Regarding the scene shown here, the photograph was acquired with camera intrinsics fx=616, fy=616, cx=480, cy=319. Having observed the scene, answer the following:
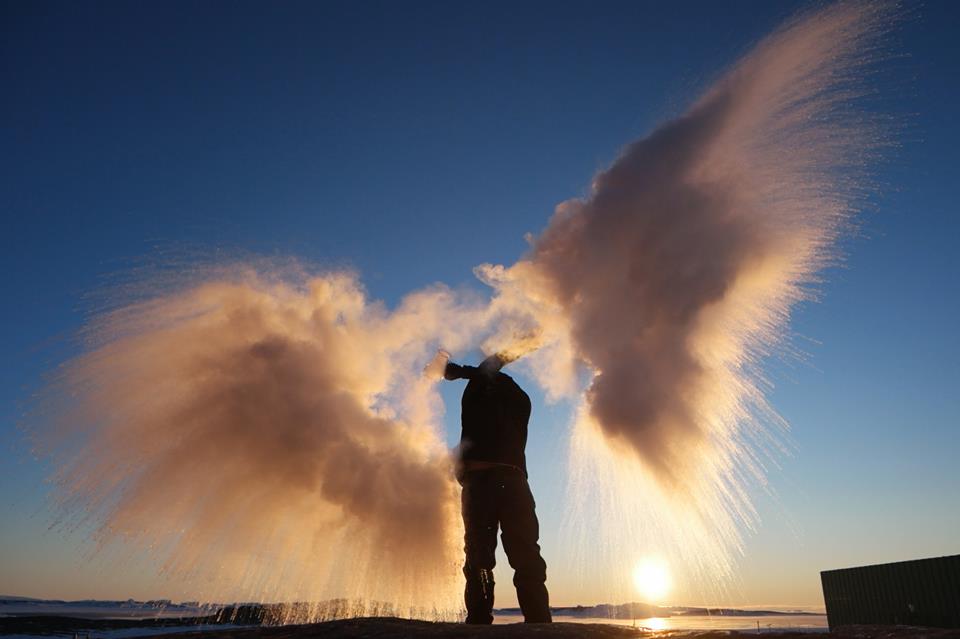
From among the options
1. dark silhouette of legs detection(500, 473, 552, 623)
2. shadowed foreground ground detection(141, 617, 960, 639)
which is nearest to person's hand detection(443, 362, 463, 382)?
dark silhouette of legs detection(500, 473, 552, 623)

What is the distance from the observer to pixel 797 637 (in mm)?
5309

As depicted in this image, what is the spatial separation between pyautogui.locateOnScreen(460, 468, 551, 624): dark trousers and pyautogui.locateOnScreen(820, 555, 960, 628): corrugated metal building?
128 feet

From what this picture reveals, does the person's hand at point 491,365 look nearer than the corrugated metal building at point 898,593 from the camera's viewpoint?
Yes

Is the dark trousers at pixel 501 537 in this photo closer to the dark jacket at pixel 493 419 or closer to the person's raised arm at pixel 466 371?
the dark jacket at pixel 493 419

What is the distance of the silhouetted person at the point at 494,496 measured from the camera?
11984mm

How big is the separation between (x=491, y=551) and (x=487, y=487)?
49.3 inches

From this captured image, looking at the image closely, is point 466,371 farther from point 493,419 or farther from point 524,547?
point 524,547

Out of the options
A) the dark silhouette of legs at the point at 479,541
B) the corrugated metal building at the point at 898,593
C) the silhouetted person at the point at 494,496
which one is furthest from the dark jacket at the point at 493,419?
the corrugated metal building at the point at 898,593

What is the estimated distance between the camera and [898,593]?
141 ft

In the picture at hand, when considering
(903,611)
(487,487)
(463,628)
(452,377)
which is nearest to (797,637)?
(463,628)

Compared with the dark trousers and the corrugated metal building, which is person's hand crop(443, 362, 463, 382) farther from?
the corrugated metal building

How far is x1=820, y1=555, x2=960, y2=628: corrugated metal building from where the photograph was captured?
3866cm

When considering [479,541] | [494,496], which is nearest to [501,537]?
[479,541]

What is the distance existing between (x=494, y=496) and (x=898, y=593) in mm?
44579
